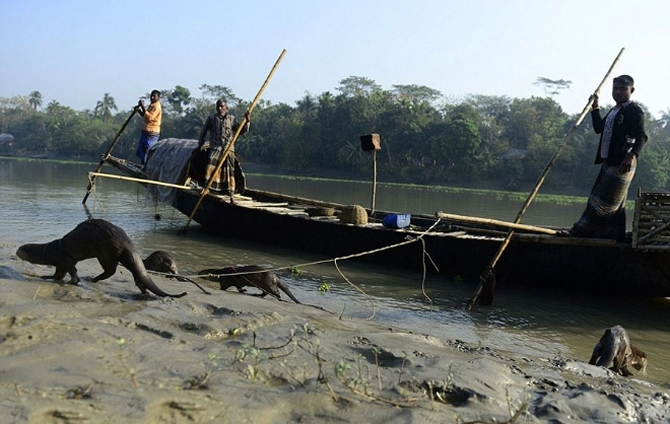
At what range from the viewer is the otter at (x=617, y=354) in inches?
190

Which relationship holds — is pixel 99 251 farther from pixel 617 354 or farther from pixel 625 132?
pixel 625 132

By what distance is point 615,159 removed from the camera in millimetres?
7422

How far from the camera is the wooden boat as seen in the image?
7.28 metres

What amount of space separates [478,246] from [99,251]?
539 cm

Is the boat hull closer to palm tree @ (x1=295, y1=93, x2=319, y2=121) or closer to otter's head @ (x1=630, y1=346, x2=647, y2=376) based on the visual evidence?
otter's head @ (x1=630, y1=346, x2=647, y2=376)

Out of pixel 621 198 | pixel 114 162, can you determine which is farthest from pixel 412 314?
pixel 114 162

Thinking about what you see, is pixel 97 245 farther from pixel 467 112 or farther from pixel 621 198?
pixel 467 112

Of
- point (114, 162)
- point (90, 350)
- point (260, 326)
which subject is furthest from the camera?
point (114, 162)

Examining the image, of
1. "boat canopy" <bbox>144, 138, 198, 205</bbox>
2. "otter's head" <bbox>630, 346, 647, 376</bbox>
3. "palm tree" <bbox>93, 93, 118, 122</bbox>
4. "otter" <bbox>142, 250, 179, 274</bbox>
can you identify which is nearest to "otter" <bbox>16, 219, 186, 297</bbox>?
"otter" <bbox>142, 250, 179, 274</bbox>

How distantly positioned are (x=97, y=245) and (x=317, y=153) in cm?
4382

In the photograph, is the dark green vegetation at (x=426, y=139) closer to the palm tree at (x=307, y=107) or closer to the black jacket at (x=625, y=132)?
the palm tree at (x=307, y=107)

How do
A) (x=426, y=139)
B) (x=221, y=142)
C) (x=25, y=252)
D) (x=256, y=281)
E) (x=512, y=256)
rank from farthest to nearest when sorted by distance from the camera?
(x=426, y=139) → (x=221, y=142) → (x=512, y=256) → (x=256, y=281) → (x=25, y=252)

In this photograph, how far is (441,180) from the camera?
140 feet

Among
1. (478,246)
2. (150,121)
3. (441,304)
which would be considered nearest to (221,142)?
(150,121)
